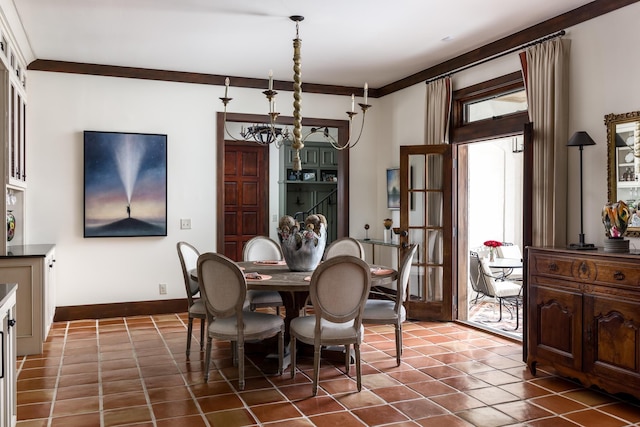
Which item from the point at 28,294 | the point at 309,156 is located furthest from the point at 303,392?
the point at 309,156

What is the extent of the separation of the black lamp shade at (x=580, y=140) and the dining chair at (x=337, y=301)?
1.78 meters

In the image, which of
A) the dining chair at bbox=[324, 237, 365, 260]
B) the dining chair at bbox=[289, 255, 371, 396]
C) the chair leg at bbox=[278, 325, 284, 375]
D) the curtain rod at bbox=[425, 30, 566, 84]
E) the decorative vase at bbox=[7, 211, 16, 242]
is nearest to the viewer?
the dining chair at bbox=[289, 255, 371, 396]

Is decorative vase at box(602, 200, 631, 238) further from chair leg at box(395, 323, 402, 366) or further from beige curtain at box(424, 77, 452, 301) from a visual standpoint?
beige curtain at box(424, 77, 452, 301)

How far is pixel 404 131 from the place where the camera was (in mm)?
6586

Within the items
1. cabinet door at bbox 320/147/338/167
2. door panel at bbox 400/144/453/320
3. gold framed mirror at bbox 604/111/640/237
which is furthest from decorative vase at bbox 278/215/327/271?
cabinet door at bbox 320/147/338/167

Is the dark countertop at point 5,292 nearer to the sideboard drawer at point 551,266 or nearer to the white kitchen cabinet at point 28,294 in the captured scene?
the white kitchen cabinet at point 28,294

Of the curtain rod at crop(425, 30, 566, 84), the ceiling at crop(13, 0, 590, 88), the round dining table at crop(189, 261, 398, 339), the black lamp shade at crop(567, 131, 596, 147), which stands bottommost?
the round dining table at crop(189, 261, 398, 339)

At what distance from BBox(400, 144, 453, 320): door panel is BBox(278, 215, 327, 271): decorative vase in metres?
1.71

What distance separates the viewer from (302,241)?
13.9ft

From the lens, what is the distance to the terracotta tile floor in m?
3.12

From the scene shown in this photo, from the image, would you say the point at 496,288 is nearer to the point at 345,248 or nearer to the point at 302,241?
the point at 345,248

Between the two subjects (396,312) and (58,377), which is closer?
(58,377)

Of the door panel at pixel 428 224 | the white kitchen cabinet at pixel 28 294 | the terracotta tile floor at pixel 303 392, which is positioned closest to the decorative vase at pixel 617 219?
the terracotta tile floor at pixel 303 392

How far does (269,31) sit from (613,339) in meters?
3.56
